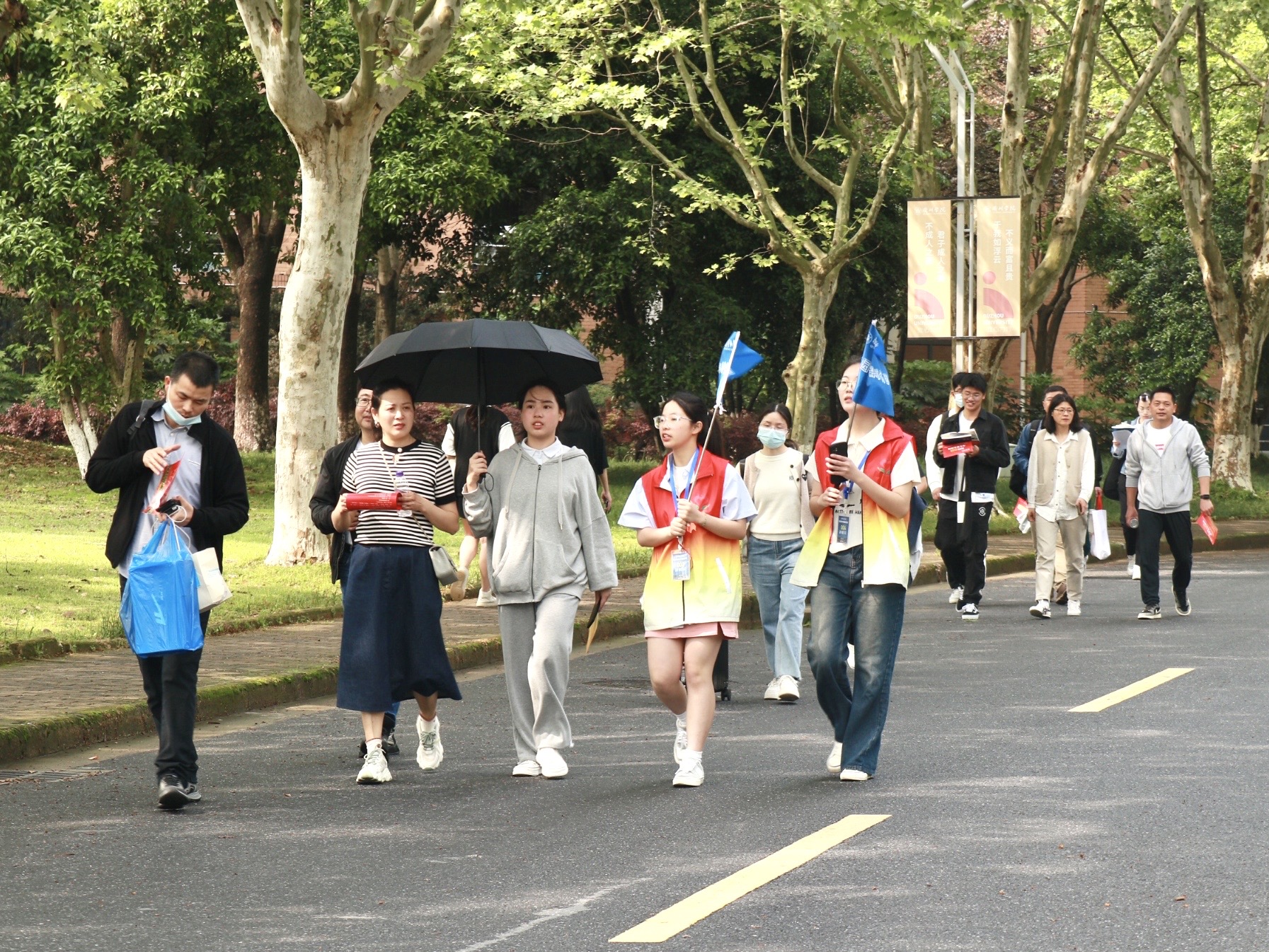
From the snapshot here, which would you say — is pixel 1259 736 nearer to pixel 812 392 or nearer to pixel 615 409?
pixel 812 392

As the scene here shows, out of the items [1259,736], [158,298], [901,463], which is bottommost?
[1259,736]

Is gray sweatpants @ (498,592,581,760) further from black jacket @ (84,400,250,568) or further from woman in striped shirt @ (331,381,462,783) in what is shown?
black jacket @ (84,400,250,568)

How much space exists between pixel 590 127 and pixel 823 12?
1539 cm

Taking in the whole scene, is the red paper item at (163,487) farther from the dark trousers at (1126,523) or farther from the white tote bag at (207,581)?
the dark trousers at (1126,523)

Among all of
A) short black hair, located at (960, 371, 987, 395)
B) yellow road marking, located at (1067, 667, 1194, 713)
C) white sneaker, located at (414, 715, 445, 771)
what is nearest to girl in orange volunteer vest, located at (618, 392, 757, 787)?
white sneaker, located at (414, 715, 445, 771)

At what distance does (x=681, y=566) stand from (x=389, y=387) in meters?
1.57

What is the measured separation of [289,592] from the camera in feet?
47.5

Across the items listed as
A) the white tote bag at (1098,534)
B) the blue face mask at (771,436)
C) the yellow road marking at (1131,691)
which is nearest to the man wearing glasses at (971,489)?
the white tote bag at (1098,534)

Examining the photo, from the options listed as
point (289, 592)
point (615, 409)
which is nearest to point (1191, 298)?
point (615, 409)

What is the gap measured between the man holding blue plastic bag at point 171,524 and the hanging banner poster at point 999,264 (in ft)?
56.6

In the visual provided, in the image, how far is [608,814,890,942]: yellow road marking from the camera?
5.17m

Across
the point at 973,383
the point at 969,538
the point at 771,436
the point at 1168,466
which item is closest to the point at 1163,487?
the point at 1168,466

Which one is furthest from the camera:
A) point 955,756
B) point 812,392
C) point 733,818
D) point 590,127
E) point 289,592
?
point 590,127

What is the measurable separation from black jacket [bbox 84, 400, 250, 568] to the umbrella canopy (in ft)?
2.71
